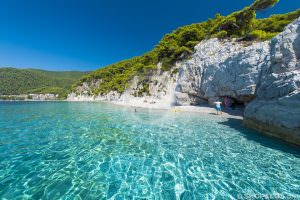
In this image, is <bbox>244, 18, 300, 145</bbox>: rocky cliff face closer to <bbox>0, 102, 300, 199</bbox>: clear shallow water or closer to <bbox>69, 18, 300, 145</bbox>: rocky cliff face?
<bbox>69, 18, 300, 145</bbox>: rocky cliff face

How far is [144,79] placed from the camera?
47469 mm

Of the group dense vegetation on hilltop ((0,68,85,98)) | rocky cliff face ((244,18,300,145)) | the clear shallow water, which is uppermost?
dense vegetation on hilltop ((0,68,85,98))

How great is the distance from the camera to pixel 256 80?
14680 mm

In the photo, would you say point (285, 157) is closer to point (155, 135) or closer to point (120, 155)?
point (155, 135)

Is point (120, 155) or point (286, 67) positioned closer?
point (120, 155)

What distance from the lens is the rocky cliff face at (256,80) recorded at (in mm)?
8672

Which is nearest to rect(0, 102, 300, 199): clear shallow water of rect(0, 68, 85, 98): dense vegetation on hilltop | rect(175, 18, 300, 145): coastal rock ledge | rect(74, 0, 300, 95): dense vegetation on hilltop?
rect(175, 18, 300, 145): coastal rock ledge

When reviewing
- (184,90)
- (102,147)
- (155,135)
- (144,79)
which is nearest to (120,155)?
(102,147)

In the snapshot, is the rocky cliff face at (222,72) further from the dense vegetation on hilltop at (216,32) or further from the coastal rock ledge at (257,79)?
the dense vegetation on hilltop at (216,32)

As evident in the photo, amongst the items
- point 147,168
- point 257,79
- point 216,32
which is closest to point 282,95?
point 257,79

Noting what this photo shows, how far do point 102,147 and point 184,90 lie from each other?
2177 cm

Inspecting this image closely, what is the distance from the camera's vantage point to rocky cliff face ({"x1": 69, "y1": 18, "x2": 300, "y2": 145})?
8.67 metres

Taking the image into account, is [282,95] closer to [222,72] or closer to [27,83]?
[222,72]

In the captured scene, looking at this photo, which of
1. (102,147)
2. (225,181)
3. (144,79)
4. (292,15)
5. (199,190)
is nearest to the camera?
(199,190)
